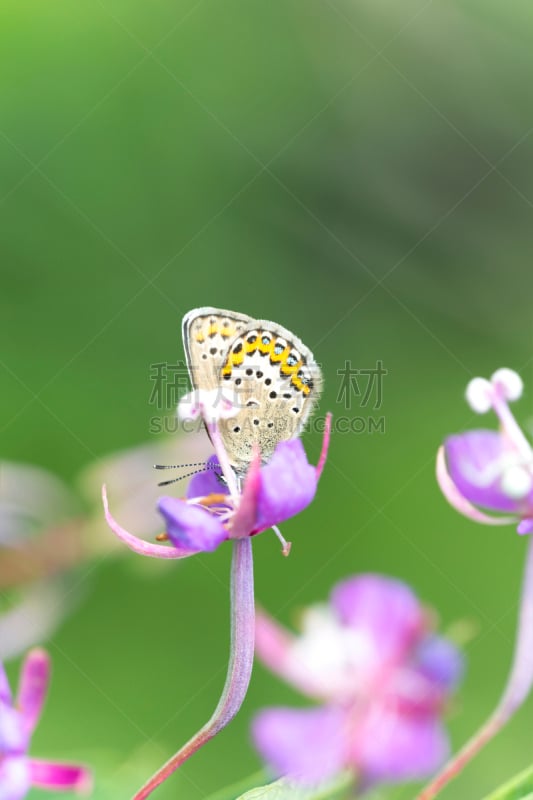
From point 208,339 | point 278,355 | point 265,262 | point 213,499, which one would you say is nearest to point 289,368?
point 278,355

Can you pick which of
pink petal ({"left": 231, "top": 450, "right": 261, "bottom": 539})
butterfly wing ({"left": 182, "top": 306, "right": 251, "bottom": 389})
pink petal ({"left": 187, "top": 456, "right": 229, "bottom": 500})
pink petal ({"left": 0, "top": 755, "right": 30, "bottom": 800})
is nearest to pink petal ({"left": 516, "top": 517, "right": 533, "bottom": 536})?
pink petal ({"left": 231, "top": 450, "right": 261, "bottom": 539})

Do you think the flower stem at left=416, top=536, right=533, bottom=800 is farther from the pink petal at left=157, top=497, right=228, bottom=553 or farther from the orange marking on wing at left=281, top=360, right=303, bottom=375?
the orange marking on wing at left=281, top=360, right=303, bottom=375

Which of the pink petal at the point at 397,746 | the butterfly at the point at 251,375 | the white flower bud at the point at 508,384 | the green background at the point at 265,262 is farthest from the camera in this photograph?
the green background at the point at 265,262

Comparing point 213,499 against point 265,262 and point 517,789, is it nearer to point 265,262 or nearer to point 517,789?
point 517,789

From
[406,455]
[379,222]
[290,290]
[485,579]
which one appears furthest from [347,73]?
[485,579]

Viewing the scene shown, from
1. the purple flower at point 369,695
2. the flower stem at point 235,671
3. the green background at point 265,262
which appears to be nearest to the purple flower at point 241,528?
the flower stem at point 235,671

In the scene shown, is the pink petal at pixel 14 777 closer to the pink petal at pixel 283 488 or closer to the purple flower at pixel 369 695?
the purple flower at pixel 369 695

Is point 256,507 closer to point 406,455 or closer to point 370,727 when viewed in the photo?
point 370,727
